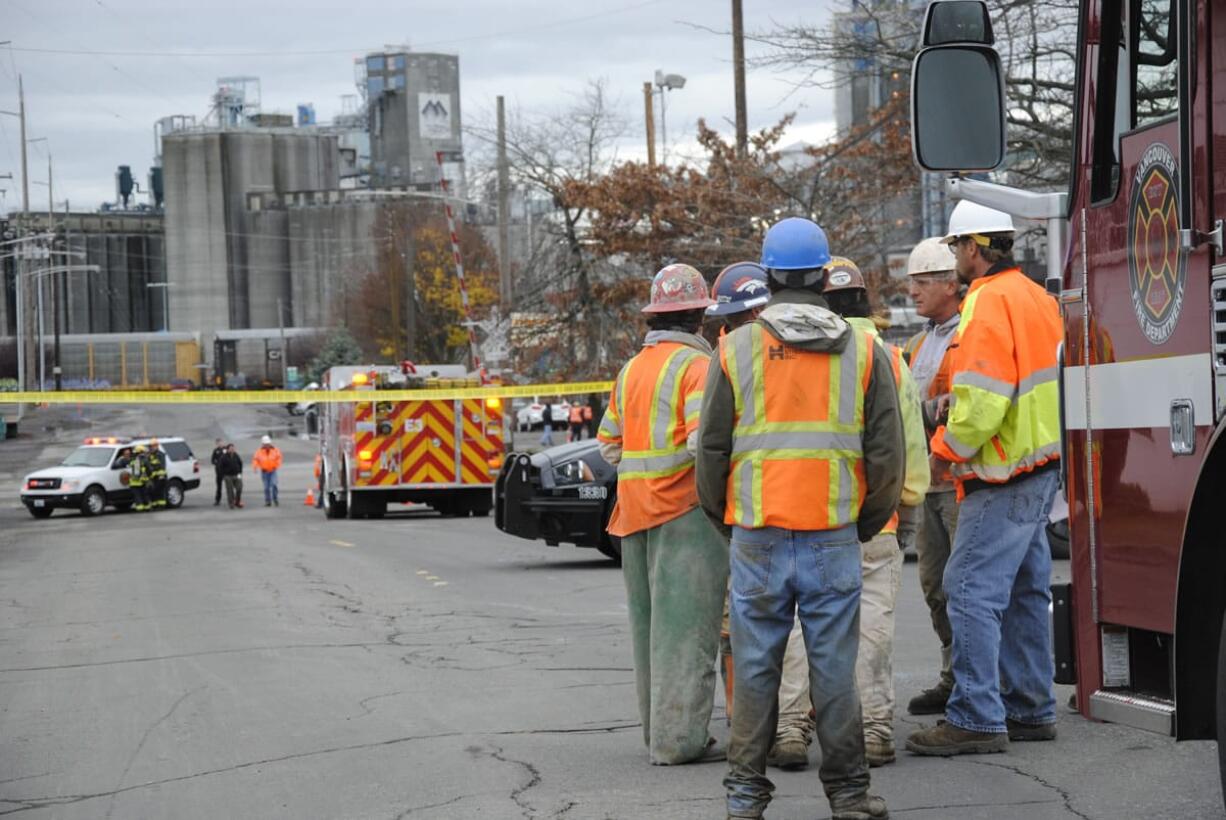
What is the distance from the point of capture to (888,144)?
26703 mm

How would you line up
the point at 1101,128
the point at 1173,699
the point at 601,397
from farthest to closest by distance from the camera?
the point at 601,397 → the point at 1101,128 → the point at 1173,699

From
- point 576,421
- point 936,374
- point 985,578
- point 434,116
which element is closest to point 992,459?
point 985,578

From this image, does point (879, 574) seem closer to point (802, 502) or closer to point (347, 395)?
point (802, 502)

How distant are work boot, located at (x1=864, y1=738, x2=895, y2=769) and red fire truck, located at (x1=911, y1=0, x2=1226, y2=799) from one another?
167 centimetres

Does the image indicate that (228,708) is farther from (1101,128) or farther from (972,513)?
(1101,128)

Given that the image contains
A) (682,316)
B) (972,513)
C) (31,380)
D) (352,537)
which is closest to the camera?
(972,513)

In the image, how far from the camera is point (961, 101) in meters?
5.25

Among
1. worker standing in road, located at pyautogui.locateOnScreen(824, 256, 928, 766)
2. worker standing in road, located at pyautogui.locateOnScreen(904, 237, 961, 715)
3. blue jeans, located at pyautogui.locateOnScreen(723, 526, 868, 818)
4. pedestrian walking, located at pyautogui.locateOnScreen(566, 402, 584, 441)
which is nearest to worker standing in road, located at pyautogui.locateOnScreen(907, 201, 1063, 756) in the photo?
worker standing in road, located at pyautogui.locateOnScreen(824, 256, 928, 766)

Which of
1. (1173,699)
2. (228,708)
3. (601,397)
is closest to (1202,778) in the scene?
(1173,699)

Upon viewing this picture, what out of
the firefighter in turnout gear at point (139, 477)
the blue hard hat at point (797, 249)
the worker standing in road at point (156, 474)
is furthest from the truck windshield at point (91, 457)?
the blue hard hat at point (797, 249)

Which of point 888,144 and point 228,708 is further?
point 888,144

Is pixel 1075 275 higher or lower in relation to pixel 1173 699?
higher

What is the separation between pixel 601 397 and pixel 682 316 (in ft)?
95.7

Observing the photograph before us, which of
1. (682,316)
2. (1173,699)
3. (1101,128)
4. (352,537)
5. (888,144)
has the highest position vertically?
(888,144)
